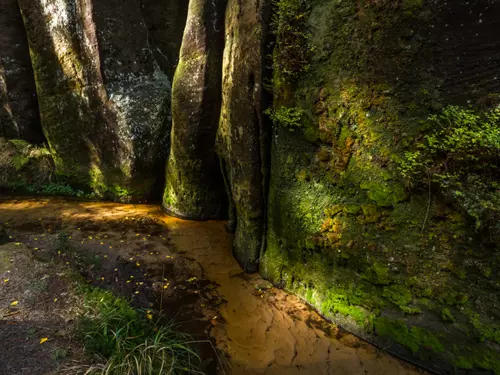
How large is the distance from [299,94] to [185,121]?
3.24m

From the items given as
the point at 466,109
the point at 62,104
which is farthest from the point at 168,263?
the point at 62,104

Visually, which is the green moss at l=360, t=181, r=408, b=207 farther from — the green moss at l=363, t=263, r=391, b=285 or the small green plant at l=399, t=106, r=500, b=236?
the green moss at l=363, t=263, r=391, b=285

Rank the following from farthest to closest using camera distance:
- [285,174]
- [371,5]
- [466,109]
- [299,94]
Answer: [285,174] < [299,94] < [371,5] < [466,109]

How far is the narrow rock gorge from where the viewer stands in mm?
2863

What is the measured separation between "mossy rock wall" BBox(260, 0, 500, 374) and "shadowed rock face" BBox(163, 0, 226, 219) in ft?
7.52

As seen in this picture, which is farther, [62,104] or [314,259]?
[62,104]

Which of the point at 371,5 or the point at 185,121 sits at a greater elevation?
the point at 371,5

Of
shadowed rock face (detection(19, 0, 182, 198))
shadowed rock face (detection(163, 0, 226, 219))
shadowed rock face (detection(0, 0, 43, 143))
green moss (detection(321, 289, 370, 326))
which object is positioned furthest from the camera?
shadowed rock face (detection(0, 0, 43, 143))

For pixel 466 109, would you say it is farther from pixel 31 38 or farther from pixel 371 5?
pixel 31 38

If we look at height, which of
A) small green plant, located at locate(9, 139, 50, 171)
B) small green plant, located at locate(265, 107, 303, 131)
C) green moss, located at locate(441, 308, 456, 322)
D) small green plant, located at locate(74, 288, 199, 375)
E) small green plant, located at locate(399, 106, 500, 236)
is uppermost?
small green plant, located at locate(265, 107, 303, 131)

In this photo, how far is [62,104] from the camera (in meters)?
8.19

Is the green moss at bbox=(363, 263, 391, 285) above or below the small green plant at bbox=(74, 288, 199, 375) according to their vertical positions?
above

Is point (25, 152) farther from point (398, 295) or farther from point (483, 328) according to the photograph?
point (483, 328)

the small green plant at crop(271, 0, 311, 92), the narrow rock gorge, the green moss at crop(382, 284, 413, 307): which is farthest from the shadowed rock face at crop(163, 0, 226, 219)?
the green moss at crop(382, 284, 413, 307)
